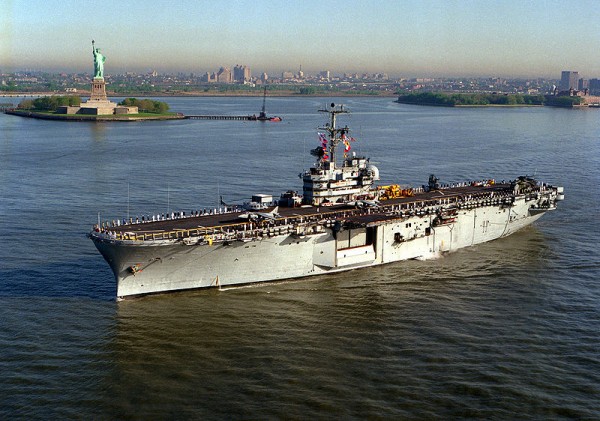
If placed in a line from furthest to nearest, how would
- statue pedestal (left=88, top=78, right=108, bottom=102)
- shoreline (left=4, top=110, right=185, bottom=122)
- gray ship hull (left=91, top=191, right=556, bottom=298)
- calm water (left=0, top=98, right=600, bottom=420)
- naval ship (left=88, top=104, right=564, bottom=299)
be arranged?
statue pedestal (left=88, top=78, right=108, bottom=102) → shoreline (left=4, top=110, right=185, bottom=122) → naval ship (left=88, top=104, right=564, bottom=299) → gray ship hull (left=91, top=191, right=556, bottom=298) → calm water (left=0, top=98, right=600, bottom=420)

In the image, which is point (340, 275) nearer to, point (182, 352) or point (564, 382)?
point (182, 352)

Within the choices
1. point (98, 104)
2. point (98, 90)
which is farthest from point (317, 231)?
point (98, 90)

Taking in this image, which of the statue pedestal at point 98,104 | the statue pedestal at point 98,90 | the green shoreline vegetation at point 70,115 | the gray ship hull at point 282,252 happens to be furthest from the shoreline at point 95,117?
the gray ship hull at point 282,252

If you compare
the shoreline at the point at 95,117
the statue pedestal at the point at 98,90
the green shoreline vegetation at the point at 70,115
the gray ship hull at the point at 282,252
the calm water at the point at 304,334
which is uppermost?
the statue pedestal at the point at 98,90

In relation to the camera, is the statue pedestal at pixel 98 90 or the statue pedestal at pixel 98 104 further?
the statue pedestal at pixel 98 90

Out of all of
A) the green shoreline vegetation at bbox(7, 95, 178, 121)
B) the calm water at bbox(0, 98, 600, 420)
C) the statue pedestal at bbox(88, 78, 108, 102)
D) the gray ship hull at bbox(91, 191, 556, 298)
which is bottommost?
the calm water at bbox(0, 98, 600, 420)

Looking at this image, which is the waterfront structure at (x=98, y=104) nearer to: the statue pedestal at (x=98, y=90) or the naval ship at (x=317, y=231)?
the statue pedestal at (x=98, y=90)

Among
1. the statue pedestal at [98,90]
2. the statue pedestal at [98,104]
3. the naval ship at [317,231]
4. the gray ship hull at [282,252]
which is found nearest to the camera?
the gray ship hull at [282,252]

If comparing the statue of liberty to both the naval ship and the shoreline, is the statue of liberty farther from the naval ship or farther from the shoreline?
the naval ship

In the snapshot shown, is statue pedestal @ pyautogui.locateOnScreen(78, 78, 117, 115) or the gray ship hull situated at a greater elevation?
statue pedestal @ pyautogui.locateOnScreen(78, 78, 117, 115)

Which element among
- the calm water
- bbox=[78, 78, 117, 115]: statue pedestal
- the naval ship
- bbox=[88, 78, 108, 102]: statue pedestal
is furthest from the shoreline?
the naval ship
